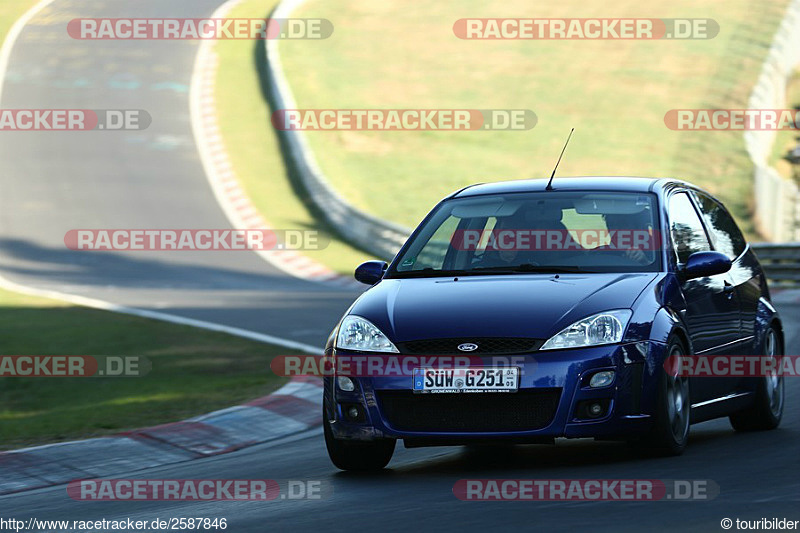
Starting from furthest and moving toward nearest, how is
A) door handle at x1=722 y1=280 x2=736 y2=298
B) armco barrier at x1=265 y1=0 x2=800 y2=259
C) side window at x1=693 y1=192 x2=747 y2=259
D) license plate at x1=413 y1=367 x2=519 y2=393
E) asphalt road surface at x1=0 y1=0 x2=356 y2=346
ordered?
armco barrier at x1=265 y1=0 x2=800 y2=259, asphalt road surface at x1=0 y1=0 x2=356 y2=346, side window at x1=693 y1=192 x2=747 y2=259, door handle at x1=722 y1=280 x2=736 y2=298, license plate at x1=413 y1=367 x2=519 y2=393

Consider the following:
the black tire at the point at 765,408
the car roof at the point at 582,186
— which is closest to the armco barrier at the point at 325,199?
the black tire at the point at 765,408

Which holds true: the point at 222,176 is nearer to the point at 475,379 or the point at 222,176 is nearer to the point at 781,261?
the point at 781,261

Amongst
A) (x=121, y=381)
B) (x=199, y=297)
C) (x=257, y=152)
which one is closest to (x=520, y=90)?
(x=257, y=152)

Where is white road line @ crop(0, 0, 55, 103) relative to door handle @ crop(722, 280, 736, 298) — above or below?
above

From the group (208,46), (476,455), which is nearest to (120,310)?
(476,455)

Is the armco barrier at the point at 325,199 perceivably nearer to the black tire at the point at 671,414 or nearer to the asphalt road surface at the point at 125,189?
the asphalt road surface at the point at 125,189

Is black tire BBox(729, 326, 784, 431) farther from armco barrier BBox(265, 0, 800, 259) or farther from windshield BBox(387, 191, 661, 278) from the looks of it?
armco barrier BBox(265, 0, 800, 259)

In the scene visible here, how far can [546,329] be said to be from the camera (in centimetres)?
734

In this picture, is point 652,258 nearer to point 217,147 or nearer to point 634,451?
point 634,451

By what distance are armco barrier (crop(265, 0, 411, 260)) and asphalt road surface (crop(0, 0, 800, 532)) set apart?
4.04ft

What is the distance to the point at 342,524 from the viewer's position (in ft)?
20.5

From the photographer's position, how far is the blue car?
7289mm

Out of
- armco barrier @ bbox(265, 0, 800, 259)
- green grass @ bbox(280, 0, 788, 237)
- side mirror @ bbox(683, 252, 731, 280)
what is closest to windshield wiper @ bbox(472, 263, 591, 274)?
side mirror @ bbox(683, 252, 731, 280)

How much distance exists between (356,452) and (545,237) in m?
1.63
